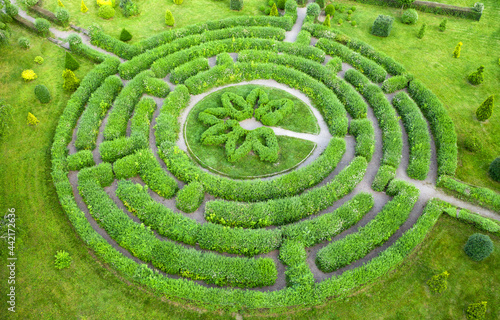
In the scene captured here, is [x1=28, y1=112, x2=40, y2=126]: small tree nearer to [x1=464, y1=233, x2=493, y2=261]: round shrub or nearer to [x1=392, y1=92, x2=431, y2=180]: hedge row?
[x1=392, y1=92, x2=431, y2=180]: hedge row

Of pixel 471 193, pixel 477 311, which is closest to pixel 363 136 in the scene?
pixel 471 193

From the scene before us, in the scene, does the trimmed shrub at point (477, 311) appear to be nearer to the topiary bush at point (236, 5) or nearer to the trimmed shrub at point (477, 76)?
the trimmed shrub at point (477, 76)

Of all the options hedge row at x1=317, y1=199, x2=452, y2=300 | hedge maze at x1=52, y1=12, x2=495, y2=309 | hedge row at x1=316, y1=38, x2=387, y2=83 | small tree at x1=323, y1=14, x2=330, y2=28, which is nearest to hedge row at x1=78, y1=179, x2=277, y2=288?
hedge maze at x1=52, y1=12, x2=495, y2=309

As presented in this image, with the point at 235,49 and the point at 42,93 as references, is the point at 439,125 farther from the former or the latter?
the point at 42,93

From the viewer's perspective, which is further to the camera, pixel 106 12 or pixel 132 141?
pixel 106 12

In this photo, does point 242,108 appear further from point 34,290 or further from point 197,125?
point 34,290
